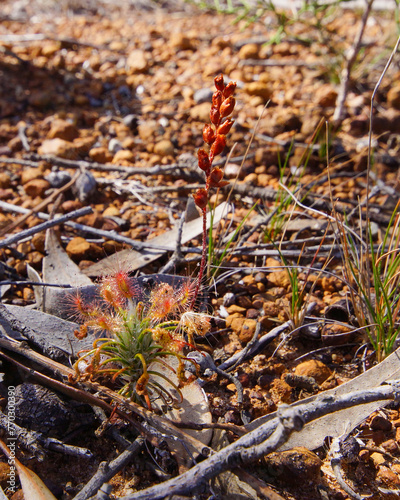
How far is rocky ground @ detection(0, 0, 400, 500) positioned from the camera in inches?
66.5

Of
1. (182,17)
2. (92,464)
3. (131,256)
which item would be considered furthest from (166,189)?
(182,17)

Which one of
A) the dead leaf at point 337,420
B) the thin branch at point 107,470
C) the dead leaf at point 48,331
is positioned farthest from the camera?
the dead leaf at point 48,331

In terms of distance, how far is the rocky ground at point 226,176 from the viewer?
5.54 ft

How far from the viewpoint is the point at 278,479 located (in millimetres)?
1562

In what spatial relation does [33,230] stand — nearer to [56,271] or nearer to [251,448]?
[56,271]

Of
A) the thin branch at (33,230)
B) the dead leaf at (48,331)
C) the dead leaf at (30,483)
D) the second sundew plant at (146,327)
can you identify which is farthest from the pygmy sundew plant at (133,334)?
the thin branch at (33,230)

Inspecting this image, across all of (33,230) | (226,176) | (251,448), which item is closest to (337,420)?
(251,448)

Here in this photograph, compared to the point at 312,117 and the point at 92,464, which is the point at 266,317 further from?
the point at 312,117

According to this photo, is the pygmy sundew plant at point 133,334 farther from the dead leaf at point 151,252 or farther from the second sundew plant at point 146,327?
the dead leaf at point 151,252

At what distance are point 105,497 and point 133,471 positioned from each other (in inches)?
9.6

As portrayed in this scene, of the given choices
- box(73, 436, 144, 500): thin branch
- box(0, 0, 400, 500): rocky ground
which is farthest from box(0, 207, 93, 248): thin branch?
box(73, 436, 144, 500): thin branch

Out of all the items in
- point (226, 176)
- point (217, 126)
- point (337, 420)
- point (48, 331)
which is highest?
point (217, 126)

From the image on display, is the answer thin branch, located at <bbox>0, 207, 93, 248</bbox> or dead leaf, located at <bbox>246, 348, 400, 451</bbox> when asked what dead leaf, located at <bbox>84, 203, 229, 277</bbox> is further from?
dead leaf, located at <bbox>246, 348, 400, 451</bbox>

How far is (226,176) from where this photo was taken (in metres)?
3.19
